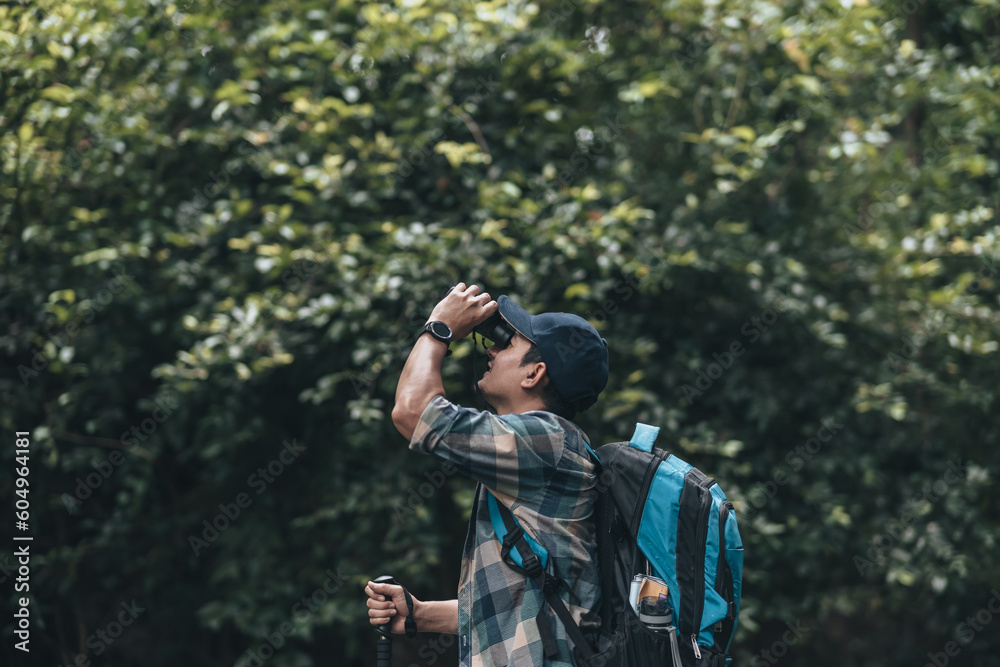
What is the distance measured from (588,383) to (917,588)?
11.0 feet

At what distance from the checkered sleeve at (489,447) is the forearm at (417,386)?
0.03 m

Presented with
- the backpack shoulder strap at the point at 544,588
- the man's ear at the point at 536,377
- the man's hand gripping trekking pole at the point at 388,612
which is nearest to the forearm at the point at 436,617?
the man's hand gripping trekking pole at the point at 388,612

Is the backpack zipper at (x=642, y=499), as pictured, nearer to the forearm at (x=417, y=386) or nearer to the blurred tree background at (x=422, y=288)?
the forearm at (x=417, y=386)

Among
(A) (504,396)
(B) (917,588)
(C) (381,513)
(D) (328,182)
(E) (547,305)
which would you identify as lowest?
(B) (917,588)

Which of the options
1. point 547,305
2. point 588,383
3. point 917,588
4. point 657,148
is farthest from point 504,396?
point 917,588

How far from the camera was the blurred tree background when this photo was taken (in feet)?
12.8

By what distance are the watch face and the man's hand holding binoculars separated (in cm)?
1

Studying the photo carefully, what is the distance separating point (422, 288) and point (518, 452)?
2.00 meters

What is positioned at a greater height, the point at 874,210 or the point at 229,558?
the point at 874,210

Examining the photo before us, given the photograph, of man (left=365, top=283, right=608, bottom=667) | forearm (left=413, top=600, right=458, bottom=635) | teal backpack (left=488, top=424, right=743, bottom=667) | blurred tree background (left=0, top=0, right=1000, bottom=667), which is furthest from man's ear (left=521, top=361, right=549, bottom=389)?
blurred tree background (left=0, top=0, right=1000, bottom=667)

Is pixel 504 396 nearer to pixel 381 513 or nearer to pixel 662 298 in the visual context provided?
pixel 381 513

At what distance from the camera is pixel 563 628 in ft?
6.26

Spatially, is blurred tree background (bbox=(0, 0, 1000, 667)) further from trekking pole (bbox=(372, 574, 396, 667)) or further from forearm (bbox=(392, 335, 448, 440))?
forearm (bbox=(392, 335, 448, 440))

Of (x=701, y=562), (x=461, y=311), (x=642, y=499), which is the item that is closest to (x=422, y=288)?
(x=461, y=311)
